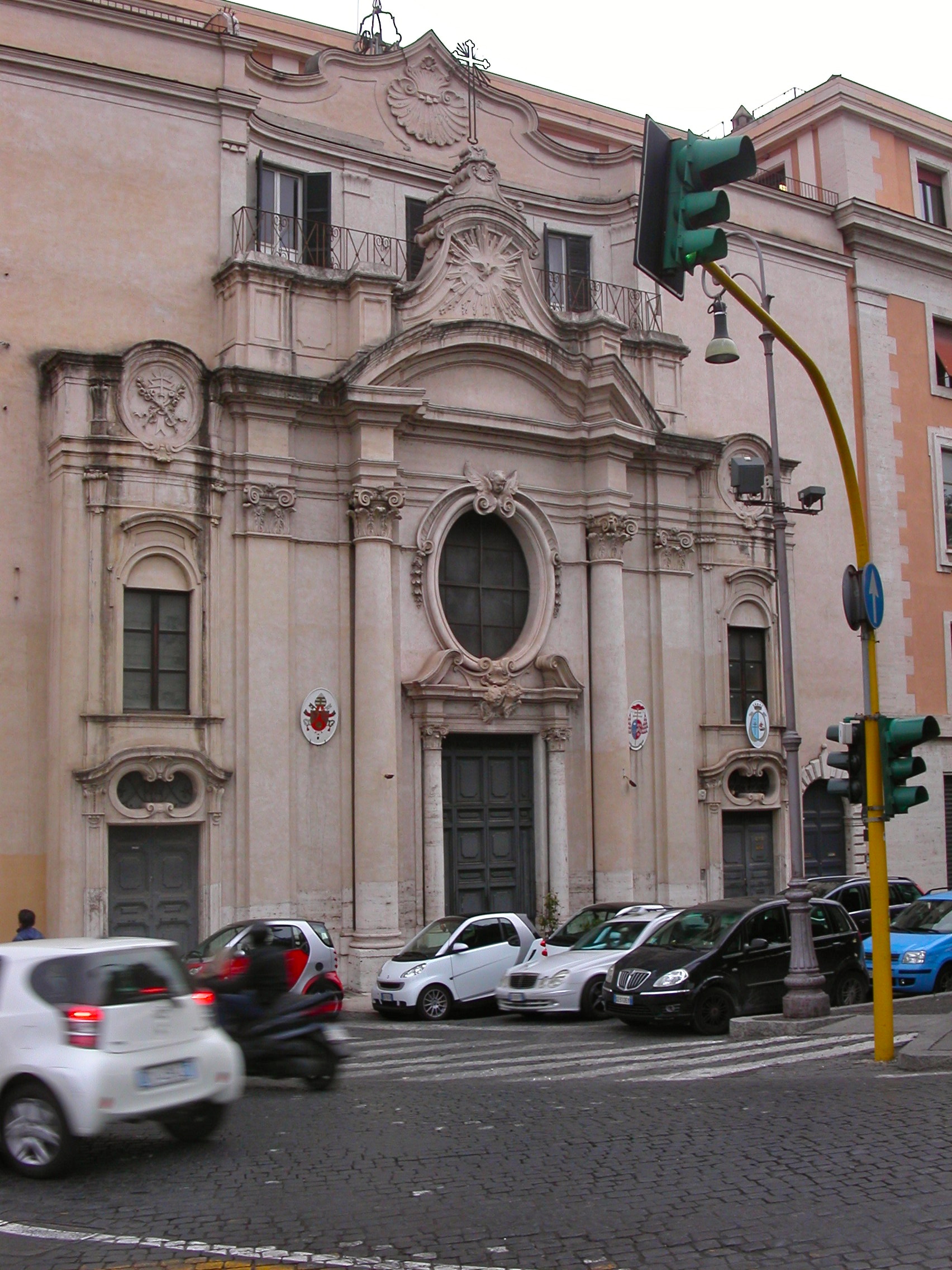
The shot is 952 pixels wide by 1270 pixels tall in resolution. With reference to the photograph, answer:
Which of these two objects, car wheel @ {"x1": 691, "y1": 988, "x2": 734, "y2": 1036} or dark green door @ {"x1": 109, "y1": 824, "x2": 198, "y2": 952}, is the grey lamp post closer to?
car wheel @ {"x1": 691, "y1": 988, "x2": 734, "y2": 1036}

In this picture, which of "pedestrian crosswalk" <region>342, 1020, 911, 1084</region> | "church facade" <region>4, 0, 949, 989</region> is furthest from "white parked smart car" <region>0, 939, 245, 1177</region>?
"church facade" <region>4, 0, 949, 989</region>

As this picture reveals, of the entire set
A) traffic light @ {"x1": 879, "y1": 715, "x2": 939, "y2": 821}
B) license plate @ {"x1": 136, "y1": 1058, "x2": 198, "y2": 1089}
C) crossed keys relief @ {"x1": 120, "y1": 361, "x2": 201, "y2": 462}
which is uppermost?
crossed keys relief @ {"x1": 120, "y1": 361, "x2": 201, "y2": 462}

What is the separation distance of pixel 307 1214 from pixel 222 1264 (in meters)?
0.98

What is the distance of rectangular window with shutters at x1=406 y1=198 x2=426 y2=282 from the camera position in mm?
27031

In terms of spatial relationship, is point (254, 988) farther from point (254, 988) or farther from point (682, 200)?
point (682, 200)

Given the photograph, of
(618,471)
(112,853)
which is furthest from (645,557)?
(112,853)

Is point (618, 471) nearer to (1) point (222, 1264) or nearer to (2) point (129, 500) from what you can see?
(2) point (129, 500)

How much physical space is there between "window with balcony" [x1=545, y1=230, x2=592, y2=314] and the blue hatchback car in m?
14.2

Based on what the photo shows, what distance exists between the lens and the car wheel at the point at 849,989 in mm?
18594

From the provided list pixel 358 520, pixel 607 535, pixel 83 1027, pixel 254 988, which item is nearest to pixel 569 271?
pixel 607 535

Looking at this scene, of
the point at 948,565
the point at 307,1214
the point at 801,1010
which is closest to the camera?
the point at 307,1214

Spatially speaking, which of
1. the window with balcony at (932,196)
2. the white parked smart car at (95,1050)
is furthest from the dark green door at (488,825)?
the window with balcony at (932,196)

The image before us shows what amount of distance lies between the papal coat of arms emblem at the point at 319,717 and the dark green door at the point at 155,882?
2529 millimetres

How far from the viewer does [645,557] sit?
2830 cm
